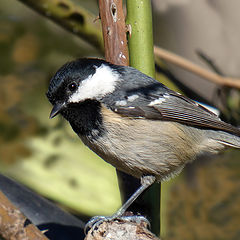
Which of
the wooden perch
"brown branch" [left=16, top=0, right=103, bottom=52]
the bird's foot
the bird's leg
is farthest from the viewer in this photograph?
"brown branch" [left=16, top=0, right=103, bottom=52]

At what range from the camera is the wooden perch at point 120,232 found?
1625 millimetres

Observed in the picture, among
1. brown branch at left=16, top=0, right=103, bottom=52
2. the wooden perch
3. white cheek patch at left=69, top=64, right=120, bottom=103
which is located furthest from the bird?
brown branch at left=16, top=0, right=103, bottom=52

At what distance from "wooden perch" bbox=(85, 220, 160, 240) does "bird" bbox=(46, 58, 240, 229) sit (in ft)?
1.23

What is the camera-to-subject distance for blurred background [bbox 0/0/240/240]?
2830mm

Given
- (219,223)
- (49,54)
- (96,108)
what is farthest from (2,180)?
(49,54)

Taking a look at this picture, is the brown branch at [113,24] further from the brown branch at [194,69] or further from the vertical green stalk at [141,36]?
the brown branch at [194,69]

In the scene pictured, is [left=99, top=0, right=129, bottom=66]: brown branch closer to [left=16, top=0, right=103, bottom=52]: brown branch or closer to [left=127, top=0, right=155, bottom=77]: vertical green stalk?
[left=127, top=0, right=155, bottom=77]: vertical green stalk

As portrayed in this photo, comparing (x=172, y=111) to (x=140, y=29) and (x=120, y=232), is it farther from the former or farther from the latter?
(x=120, y=232)

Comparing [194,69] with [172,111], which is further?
[194,69]

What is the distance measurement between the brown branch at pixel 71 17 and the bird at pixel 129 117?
1.59ft

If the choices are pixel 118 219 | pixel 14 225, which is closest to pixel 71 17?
pixel 118 219

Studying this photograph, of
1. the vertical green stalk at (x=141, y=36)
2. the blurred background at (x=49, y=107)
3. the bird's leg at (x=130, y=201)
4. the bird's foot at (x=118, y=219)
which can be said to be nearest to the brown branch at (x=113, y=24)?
the vertical green stalk at (x=141, y=36)

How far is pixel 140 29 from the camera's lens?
1.96m

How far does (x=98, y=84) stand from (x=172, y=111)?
0.32m
